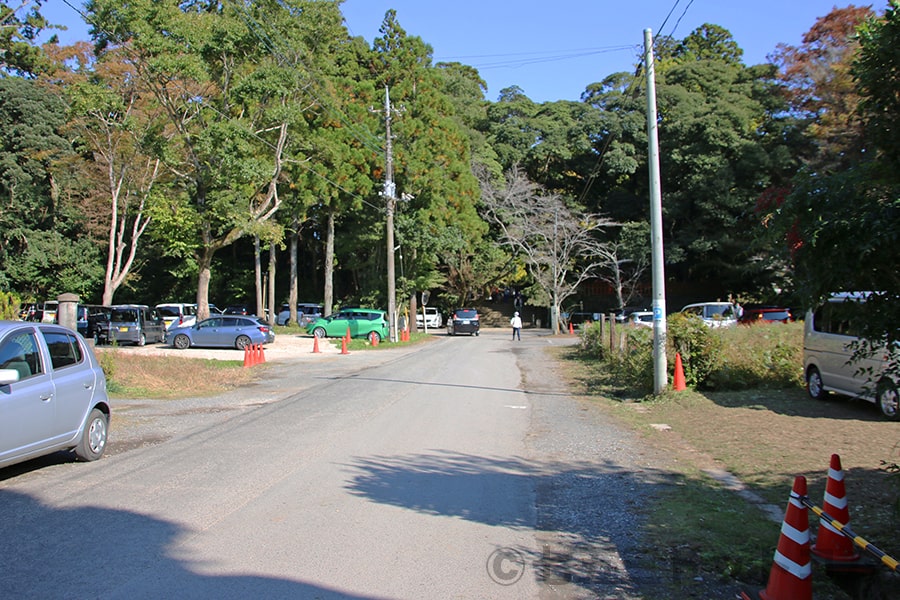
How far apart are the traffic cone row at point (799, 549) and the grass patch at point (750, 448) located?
12.4 inches

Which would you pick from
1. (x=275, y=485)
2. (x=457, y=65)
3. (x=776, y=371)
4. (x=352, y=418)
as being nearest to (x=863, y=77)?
(x=275, y=485)

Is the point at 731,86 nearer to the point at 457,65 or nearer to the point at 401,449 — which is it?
the point at 457,65

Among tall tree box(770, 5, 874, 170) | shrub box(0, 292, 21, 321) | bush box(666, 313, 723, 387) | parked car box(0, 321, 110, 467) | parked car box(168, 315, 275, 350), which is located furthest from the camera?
parked car box(168, 315, 275, 350)

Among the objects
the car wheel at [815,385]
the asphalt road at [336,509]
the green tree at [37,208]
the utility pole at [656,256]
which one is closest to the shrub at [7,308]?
the asphalt road at [336,509]

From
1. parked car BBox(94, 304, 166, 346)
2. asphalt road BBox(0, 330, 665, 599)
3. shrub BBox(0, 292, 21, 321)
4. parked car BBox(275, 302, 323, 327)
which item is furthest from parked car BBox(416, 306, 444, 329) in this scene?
asphalt road BBox(0, 330, 665, 599)

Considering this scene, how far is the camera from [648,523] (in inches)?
239

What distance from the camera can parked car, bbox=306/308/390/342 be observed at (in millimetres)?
35438

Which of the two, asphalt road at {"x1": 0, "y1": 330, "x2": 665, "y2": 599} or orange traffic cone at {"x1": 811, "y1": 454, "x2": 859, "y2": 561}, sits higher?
orange traffic cone at {"x1": 811, "y1": 454, "x2": 859, "y2": 561}

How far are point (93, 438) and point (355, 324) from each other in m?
27.5

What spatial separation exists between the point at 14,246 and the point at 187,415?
39514 mm

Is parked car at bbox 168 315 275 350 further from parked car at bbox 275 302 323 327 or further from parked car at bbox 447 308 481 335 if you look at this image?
parked car at bbox 275 302 323 327

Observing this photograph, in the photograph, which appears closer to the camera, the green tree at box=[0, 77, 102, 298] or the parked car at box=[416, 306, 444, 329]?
the green tree at box=[0, 77, 102, 298]

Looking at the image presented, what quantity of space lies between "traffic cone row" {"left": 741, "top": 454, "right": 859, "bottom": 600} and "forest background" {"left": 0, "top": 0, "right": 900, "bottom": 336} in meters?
17.7

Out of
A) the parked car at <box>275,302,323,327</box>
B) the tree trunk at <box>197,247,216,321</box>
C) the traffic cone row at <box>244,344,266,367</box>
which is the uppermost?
the tree trunk at <box>197,247,216,321</box>
